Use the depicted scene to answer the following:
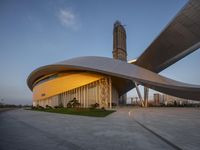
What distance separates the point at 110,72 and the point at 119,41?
127 metres

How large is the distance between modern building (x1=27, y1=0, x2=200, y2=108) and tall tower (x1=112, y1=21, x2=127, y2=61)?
106 m

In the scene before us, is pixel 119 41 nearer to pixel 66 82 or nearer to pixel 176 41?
pixel 176 41

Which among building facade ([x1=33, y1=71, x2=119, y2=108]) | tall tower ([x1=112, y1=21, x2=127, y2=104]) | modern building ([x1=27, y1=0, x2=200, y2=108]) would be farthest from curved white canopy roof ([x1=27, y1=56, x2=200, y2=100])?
tall tower ([x1=112, y1=21, x2=127, y2=104])

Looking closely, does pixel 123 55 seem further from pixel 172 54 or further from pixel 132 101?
pixel 172 54

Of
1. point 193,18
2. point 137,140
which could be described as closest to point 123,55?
point 193,18

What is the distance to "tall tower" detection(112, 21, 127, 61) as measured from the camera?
475ft

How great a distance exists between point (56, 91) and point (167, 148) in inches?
1170

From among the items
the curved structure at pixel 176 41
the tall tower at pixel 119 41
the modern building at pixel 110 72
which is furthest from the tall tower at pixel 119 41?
the modern building at pixel 110 72

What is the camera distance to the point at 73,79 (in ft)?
105

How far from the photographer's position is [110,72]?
26766 millimetres

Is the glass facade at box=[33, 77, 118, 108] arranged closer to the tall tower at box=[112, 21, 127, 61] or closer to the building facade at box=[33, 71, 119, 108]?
the building facade at box=[33, 71, 119, 108]

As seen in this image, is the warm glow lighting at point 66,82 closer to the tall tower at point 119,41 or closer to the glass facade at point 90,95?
the glass facade at point 90,95

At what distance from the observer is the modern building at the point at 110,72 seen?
89.3 ft

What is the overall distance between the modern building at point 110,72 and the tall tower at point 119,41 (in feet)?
348
